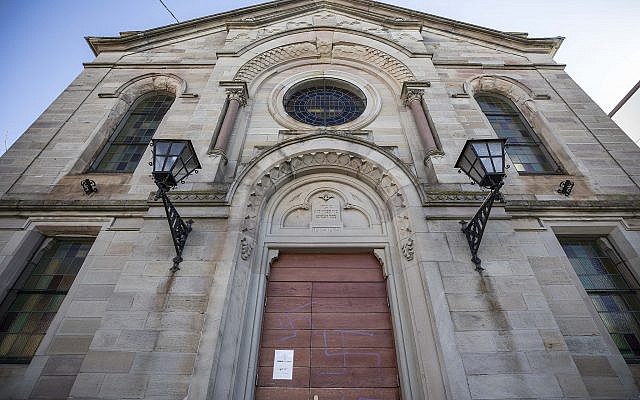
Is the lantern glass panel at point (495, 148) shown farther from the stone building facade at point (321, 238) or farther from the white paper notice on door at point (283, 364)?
the white paper notice on door at point (283, 364)

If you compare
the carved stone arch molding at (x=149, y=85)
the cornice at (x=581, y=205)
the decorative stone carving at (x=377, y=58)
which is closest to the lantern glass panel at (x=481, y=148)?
the cornice at (x=581, y=205)

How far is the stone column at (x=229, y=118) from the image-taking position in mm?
7703

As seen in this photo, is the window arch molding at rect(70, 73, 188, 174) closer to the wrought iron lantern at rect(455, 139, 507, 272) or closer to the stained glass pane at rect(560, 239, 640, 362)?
the wrought iron lantern at rect(455, 139, 507, 272)

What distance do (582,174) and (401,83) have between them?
16.9ft

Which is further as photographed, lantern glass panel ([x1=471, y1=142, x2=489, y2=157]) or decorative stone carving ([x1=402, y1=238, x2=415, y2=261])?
decorative stone carving ([x1=402, y1=238, x2=415, y2=261])

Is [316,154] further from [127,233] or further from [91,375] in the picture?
[91,375]

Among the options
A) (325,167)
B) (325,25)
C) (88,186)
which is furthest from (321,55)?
(88,186)

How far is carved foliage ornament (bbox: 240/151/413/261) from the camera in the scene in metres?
6.59

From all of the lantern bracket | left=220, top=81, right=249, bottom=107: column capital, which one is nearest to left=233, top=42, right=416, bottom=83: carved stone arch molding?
left=220, top=81, right=249, bottom=107: column capital

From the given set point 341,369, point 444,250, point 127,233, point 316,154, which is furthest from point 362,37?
point 341,369

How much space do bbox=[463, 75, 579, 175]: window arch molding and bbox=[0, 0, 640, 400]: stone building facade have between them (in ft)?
0.19

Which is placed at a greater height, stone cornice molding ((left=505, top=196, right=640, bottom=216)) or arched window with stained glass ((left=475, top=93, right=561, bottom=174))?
arched window with stained glass ((left=475, top=93, right=561, bottom=174))

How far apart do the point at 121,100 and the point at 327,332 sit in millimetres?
9203

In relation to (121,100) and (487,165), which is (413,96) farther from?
(121,100)
